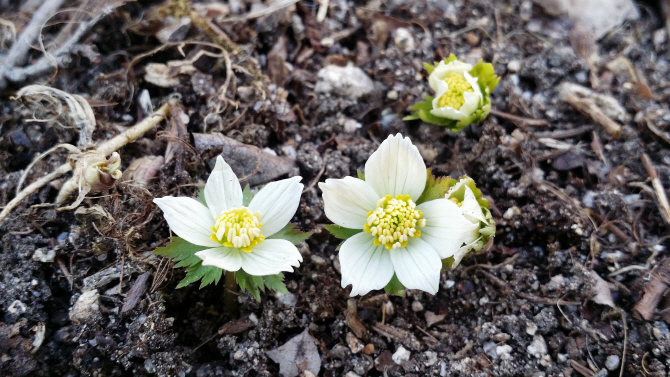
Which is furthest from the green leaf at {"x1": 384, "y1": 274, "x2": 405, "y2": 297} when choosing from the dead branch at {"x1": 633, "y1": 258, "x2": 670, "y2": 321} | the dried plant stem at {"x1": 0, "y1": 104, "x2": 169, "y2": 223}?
the dried plant stem at {"x1": 0, "y1": 104, "x2": 169, "y2": 223}

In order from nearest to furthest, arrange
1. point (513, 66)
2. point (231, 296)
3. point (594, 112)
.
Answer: point (231, 296), point (594, 112), point (513, 66)

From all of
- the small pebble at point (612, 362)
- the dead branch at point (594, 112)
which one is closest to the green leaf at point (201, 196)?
the small pebble at point (612, 362)

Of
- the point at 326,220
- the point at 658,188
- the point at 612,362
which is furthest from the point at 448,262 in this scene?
the point at 658,188

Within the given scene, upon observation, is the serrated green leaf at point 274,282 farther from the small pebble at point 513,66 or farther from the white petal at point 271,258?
the small pebble at point 513,66

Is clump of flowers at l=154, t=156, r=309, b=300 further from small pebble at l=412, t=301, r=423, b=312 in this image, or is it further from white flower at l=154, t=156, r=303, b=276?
small pebble at l=412, t=301, r=423, b=312

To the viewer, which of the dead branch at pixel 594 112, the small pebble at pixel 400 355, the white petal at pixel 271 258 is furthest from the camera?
the dead branch at pixel 594 112

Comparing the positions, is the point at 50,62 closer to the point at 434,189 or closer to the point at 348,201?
the point at 348,201

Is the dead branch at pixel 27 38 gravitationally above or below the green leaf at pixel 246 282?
above
